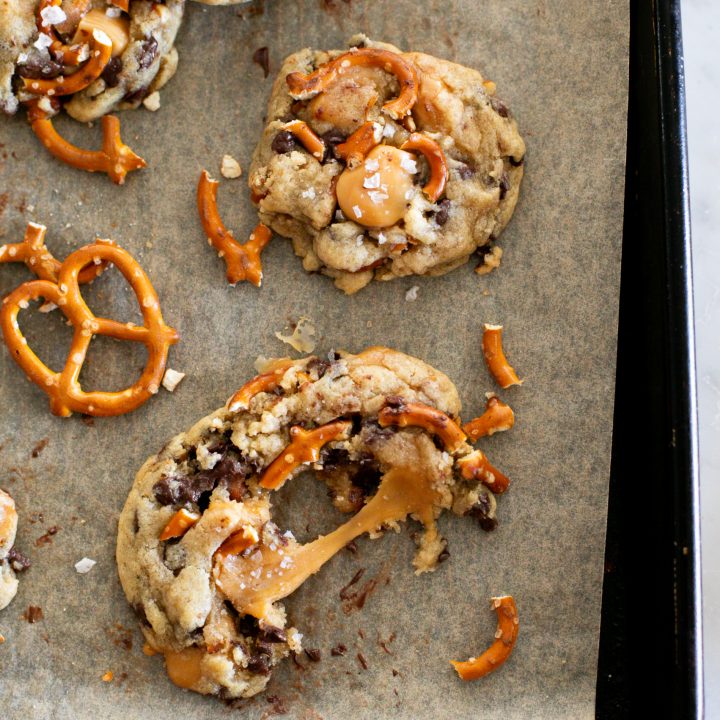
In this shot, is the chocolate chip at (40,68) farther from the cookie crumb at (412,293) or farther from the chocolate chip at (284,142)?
the cookie crumb at (412,293)

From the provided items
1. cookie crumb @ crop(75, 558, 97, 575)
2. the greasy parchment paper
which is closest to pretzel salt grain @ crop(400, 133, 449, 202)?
the greasy parchment paper

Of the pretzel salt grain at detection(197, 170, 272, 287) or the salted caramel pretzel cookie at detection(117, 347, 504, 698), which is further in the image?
the pretzel salt grain at detection(197, 170, 272, 287)

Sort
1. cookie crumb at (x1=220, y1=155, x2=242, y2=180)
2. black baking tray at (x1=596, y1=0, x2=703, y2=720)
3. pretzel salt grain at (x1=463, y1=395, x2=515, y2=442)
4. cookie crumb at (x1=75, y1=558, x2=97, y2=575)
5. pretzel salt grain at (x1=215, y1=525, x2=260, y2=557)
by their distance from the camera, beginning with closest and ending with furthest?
1. black baking tray at (x1=596, y1=0, x2=703, y2=720)
2. pretzel salt grain at (x1=215, y1=525, x2=260, y2=557)
3. pretzel salt grain at (x1=463, y1=395, x2=515, y2=442)
4. cookie crumb at (x1=75, y1=558, x2=97, y2=575)
5. cookie crumb at (x1=220, y1=155, x2=242, y2=180)

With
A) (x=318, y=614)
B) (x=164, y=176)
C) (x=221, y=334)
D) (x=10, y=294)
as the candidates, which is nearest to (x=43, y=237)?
(x=10, y=294)

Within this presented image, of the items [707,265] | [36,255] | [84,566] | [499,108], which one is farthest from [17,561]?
[707,265]

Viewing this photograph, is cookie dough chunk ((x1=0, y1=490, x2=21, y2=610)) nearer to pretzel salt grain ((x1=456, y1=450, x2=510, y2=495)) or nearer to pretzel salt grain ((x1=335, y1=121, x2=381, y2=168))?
pretzel salt grain ((x1=456, y1=450, x2=510, y2=495))

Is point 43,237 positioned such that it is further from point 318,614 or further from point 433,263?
point 318,614
